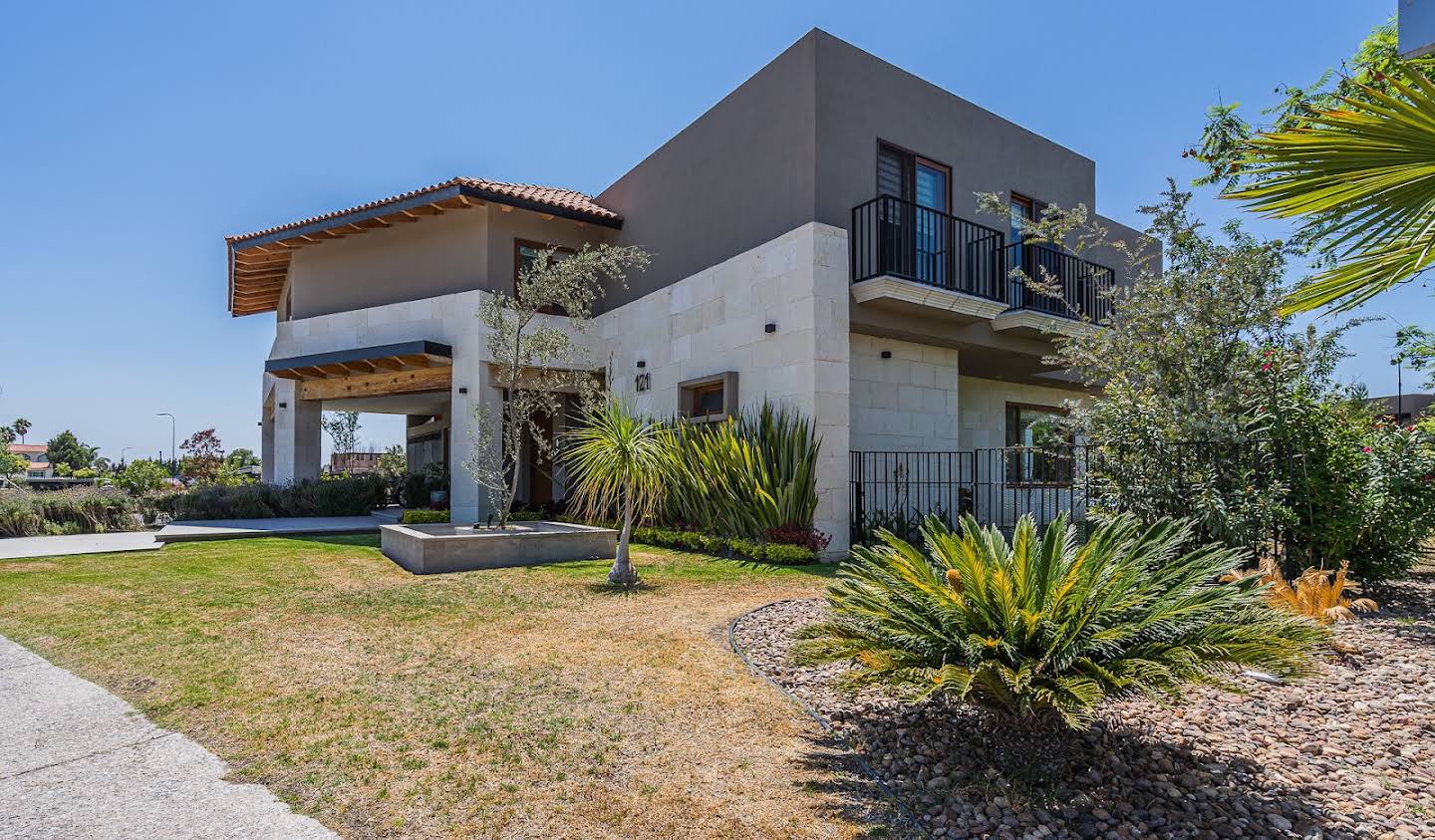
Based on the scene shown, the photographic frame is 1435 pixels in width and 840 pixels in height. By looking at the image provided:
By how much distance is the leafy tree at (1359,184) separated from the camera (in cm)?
310

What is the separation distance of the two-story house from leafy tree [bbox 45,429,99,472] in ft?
179

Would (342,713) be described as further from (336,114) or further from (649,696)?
(336,114)

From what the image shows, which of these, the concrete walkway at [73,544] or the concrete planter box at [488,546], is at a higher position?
the concrete planter box at [488,546]

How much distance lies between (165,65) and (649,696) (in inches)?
454

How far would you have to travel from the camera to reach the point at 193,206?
56.5 feet

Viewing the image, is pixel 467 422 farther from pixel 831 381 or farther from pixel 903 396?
pixel 903 396

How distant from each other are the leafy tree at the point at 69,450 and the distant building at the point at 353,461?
37954 millimetres

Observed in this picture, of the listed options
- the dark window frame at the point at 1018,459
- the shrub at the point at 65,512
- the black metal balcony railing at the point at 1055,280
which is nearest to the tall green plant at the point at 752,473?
the black metal balcony railing at the point at 1055,280

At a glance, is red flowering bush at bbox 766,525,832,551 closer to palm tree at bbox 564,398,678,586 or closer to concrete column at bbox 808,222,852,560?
concrete column at bbox 808,222,852,560

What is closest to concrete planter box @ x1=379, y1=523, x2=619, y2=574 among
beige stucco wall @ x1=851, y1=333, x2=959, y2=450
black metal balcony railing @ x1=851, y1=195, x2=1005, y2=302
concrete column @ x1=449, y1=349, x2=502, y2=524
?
concrete column @ x1=449, y1=349, x2=502, y2=524

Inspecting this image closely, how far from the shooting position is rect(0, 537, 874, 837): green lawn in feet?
9.11

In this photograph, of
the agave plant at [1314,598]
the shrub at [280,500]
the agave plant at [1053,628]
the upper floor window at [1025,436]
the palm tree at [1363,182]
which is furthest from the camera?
the upper floor window at [1025,436]

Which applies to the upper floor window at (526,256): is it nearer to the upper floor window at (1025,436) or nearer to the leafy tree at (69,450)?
the upper floor window at (1025,436)

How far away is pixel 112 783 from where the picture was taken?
117 inches
